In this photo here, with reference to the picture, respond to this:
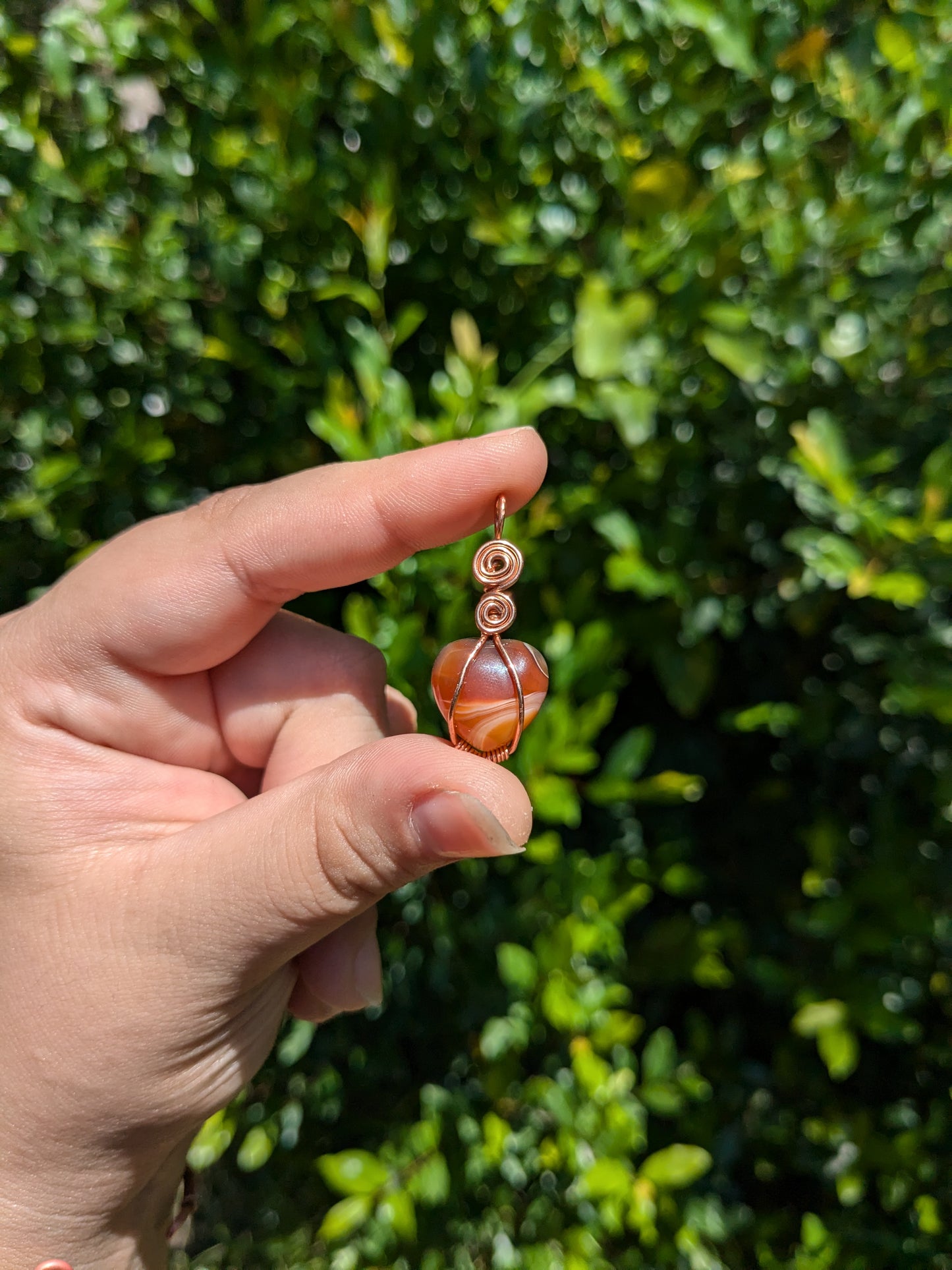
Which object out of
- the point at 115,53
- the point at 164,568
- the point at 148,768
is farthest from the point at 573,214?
the point at 148,768

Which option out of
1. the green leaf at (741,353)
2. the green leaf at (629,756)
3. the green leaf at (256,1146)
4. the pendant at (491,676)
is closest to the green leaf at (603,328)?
the green leaf at (741,353)

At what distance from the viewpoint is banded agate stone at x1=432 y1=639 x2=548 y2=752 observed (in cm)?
136

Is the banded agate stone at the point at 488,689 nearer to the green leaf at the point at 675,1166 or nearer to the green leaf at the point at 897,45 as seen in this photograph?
the green leaf at the point at 675,1166

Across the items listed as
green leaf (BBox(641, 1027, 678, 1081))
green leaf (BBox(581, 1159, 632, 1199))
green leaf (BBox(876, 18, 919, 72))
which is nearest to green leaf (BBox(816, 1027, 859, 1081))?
green leaf (BBox(641, 1027, 678, 1081))

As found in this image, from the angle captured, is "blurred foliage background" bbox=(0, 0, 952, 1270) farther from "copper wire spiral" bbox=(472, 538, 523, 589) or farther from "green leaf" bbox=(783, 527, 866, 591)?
"copper wire spiral" bbox=(472, 538, 523, 589)

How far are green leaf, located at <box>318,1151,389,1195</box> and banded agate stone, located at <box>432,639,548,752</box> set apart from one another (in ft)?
3.00

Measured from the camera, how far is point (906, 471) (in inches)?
72.8

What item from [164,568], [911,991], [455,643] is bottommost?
[911,991]

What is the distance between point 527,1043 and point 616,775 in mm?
587

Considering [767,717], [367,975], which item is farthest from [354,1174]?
[767,717]

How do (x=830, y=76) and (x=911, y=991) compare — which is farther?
(x=911, y=991)

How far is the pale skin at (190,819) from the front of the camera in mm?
1279

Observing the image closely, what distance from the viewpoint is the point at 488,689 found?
135cm

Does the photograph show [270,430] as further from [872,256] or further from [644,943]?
[644,943]
